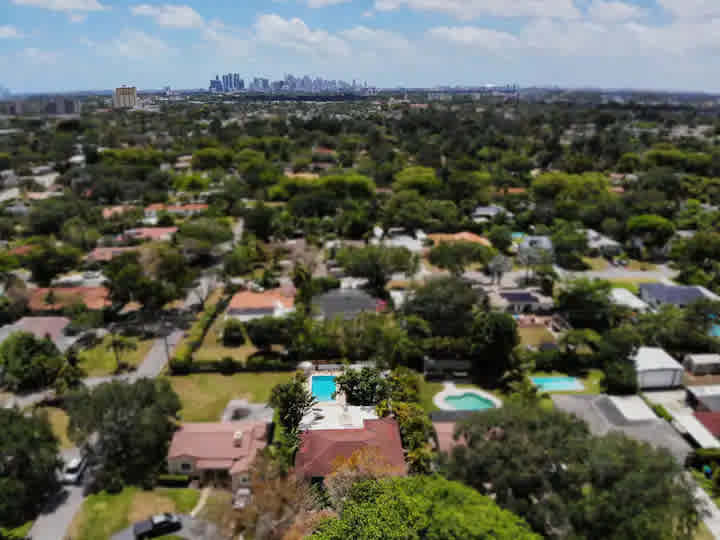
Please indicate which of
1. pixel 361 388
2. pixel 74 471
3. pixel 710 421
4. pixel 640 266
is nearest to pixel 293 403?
pixel 361 388

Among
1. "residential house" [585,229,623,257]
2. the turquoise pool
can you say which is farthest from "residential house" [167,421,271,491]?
"residential house" [585,229,623,257]

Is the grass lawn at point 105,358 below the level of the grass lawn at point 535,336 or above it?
below

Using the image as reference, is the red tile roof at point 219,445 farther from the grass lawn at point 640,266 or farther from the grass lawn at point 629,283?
the grass lawn at point 640,266

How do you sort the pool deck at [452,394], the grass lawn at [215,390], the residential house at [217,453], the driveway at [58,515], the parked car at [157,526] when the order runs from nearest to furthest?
1. the parked car at [157,526]
2. the driveway at [58,515]
3. the residential house at [217,453]
4. the grass lawn at [215,390]
5. the pool deck at [452,394]

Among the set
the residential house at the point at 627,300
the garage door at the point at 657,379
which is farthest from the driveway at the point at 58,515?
the residential house at the point at 627,300

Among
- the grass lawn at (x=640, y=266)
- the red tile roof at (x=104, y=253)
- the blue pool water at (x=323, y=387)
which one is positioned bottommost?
the grass lawn at (x=640, y=266)

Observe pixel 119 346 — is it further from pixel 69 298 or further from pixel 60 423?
pixel 69 298

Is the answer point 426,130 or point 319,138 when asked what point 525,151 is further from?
point 319,138
